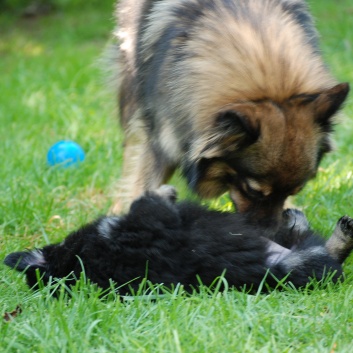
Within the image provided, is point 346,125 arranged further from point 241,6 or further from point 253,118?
point 253,118

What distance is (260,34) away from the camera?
12.7 feet

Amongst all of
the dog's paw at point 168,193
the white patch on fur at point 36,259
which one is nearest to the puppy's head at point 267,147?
the dog's paw at point 168,193

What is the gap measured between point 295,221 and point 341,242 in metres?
0.38

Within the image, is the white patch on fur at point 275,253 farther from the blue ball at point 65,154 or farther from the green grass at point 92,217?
the blue ball at point 65,154

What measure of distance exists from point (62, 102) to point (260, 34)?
387 cm

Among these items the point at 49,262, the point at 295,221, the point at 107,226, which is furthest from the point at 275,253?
the point at 49,262

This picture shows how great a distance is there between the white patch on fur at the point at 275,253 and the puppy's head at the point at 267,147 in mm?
373

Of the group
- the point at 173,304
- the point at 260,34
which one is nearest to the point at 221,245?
the point at 173,304

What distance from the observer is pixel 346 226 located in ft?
11.3

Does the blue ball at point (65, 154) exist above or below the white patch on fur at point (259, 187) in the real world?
below

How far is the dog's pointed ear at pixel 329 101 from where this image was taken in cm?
364

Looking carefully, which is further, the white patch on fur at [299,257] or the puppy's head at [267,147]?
the puppy's head at [267,147]

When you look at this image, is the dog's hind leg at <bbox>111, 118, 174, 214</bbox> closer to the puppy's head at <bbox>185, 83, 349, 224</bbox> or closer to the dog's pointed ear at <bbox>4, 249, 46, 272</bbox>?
the puppy's head at <bbox>185, 83, 349, 224</bbox>

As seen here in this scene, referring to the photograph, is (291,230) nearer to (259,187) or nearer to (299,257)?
(259,187)
